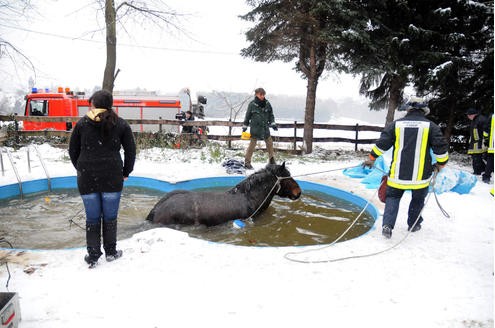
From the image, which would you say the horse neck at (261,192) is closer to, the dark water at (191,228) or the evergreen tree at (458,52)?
the dark water at (191,228)

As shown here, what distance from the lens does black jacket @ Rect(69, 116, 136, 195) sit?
9.82 ft

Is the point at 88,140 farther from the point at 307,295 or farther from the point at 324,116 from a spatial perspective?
the point at 324,116

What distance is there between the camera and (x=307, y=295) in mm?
2703

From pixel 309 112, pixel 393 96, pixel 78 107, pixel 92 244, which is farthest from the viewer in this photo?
pixel 78 107

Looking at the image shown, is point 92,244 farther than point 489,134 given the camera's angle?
No

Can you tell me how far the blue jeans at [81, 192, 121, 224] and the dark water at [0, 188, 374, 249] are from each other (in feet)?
3.87

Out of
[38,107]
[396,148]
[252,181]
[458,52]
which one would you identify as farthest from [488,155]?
[38,107]

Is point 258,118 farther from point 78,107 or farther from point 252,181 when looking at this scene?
point 78,107

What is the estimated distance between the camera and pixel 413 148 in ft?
12.6

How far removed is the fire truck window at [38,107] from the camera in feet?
44.6

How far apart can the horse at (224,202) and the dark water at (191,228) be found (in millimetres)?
135

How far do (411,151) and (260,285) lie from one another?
2.41 m

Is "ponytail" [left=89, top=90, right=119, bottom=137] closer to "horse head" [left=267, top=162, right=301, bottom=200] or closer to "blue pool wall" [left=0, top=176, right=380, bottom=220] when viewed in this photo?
"horse head" [left=267, top=162, right=301, bottom=200]

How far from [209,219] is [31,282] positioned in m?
2.26
